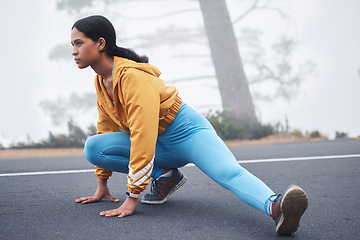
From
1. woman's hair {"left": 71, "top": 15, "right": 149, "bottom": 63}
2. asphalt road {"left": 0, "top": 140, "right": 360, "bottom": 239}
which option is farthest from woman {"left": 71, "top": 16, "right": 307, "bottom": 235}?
asphalt road {"left": 0, "top": 140, "right": 360, "bottom": 239}

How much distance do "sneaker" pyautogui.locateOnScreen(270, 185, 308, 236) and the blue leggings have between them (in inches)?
3.0

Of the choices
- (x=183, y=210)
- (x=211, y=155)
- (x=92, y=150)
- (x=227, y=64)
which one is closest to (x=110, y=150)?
(x=92, y=150)

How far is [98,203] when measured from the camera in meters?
2.99

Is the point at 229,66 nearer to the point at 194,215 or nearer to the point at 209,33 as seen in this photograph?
the point at 209,33

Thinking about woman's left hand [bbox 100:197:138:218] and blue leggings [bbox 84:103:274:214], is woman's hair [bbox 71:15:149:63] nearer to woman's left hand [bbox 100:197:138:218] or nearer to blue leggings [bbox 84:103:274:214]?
blue leggings [bbox 84:103:274:214]

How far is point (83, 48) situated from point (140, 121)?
62 cm

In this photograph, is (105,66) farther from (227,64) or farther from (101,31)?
(227,64)

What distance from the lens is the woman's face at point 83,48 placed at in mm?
2486

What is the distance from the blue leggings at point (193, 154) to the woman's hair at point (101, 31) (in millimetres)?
555

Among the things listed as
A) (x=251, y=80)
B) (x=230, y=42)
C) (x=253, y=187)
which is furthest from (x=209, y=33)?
(x=253, y=187)

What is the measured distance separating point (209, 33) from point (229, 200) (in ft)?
30.1

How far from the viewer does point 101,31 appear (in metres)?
2.50

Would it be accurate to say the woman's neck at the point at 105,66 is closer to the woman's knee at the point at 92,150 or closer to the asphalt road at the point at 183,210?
the woman's knee at the point at 92,150

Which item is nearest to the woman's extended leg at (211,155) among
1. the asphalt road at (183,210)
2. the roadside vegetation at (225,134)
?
the asphalt road at (183,210)
